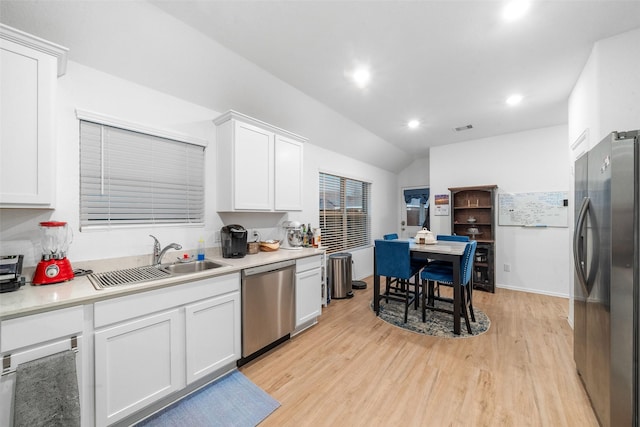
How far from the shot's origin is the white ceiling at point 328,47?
171 cm

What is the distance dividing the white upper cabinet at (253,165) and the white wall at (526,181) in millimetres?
3609

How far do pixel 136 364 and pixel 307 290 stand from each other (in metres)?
1.60

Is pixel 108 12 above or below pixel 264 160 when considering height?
above

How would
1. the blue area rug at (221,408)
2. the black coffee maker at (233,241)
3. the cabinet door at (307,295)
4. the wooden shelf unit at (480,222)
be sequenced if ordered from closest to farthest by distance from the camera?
the blue area rug at (221,408)
the black coffee maker at (233,241)
the cabinet door at (307,295)
the wooden shelf unit at (480,222)

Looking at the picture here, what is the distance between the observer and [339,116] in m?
3.64

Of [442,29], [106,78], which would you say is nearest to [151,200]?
[106,78]

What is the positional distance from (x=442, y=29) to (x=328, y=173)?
2582 millimetres

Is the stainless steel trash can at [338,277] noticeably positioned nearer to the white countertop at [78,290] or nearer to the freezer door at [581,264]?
the white countertop at [78,290]

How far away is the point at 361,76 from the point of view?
2611 millimetres

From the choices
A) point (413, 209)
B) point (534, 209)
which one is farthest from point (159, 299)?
point (413, 209)

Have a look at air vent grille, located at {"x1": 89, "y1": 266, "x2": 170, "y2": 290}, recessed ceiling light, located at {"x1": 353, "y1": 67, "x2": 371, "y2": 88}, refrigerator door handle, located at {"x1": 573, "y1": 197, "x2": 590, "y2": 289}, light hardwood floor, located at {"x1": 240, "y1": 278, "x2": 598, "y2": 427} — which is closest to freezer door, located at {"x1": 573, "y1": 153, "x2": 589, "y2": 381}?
refrigerator door handle, located at {"x1": 573, "y1": 197, "x2": 590, "y2": 289}

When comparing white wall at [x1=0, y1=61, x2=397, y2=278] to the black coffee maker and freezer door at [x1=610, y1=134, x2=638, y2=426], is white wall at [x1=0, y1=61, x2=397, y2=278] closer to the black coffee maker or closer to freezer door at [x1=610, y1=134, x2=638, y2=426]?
the black coffee maker

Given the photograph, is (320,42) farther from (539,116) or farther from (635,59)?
(539,116)

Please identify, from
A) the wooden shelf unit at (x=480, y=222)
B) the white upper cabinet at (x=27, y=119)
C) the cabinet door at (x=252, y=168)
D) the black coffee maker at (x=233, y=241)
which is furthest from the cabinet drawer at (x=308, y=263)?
the wooden shelf unit at (x=480, y=222)
